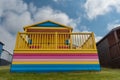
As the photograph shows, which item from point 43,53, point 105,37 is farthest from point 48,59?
point 105,37

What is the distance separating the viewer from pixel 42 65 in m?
9.83

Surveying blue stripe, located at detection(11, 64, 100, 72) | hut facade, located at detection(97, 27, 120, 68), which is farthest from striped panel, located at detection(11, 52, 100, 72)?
hut facade, located at detection(97, 27, 120, 68)

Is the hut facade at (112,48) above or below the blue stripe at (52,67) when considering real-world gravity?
above

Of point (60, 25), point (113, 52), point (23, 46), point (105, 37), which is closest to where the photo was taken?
point (23, 46)

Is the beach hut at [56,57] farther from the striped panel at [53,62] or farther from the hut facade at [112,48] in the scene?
the hut facade at [112,48]

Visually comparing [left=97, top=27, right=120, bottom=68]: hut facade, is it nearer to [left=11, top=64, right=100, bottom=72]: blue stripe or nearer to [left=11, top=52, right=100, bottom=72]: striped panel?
[left=11, top=52, right=100, bottom=72]: striped panel

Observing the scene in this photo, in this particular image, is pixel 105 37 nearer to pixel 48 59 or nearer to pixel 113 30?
pixel 113 30

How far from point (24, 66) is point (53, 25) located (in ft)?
15.0

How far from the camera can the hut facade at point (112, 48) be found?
13447mm

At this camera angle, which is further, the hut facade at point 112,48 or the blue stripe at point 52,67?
the hut facade at point 112,48

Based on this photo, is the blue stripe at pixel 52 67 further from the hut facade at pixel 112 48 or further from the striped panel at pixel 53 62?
the hut facade at pixel 112 48

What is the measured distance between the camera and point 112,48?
14.8 meters

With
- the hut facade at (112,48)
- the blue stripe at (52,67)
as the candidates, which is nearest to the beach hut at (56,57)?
the blue stripe at (52,67)

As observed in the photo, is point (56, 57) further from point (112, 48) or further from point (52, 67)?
point (112, 48)
